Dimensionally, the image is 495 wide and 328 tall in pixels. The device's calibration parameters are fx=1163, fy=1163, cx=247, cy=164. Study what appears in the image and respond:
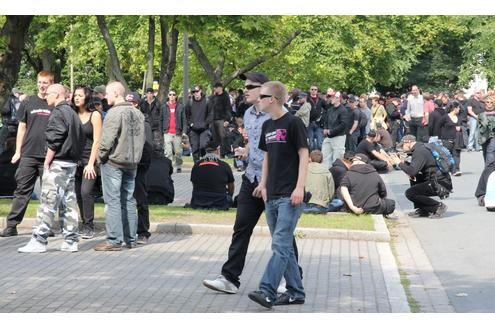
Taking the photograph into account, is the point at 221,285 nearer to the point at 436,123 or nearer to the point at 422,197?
the point at 422,197

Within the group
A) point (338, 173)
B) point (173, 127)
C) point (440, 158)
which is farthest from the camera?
point (173, 127)

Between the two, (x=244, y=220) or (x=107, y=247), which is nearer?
(x=244, y=220)

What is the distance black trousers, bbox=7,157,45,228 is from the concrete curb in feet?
2.44

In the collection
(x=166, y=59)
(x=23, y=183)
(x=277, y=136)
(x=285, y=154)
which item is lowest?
(x=23, y=183)

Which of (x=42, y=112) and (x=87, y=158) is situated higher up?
(x=42, y=112)

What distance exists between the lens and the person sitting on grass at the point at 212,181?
51.8 feet

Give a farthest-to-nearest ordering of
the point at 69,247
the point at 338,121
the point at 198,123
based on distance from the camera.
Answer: the point at 198,123 < the point at 338,121 < the point at 69,247

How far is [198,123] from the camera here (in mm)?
25109

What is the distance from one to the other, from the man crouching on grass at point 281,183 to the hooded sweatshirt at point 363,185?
7.08 m

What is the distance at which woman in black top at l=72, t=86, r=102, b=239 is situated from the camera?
12.8 metres

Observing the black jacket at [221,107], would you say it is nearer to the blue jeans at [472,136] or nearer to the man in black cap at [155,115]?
the man in black cap at [155,115]

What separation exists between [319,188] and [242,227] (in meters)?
6.35

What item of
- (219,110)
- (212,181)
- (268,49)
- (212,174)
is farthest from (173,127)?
(268,49)
